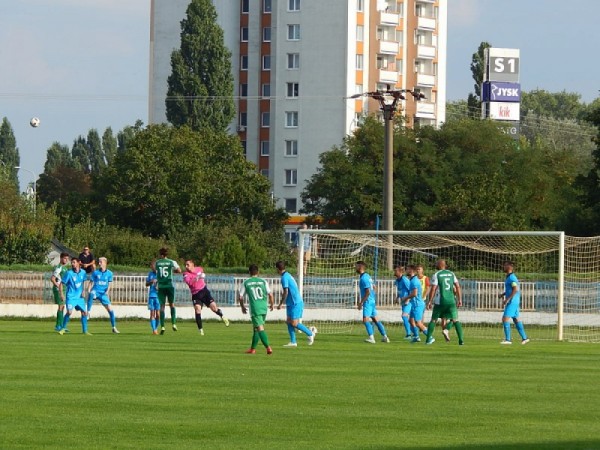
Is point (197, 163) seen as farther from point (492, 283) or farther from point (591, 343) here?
point (591, 343)

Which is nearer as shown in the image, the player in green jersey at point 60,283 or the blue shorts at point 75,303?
the blue shorts at point 75,303

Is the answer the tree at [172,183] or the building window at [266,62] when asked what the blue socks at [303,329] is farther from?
the building window at [266,62]

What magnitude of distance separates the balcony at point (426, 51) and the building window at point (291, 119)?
13580 millimetres

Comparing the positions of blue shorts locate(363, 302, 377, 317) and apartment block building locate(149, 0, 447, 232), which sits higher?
apartment block building locate(149, 0, 447, 232)

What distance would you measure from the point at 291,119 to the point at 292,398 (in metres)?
99.8

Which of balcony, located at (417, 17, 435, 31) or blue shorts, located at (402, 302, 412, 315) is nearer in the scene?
blue shorts, located at (402, 302, 412, 315)

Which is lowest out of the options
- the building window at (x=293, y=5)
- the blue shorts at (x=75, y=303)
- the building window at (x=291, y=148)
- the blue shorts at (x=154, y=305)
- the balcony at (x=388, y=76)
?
the blue shorts at (x=154, y=305)

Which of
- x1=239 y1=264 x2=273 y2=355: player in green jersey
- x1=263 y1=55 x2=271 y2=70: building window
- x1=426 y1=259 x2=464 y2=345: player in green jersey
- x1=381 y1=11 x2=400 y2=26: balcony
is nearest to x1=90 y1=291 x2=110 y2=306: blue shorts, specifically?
x1=426 y1=259 x2=464 y2=345: player in green jersey

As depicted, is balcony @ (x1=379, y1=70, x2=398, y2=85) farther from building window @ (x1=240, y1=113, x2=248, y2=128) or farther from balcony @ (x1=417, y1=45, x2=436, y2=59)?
building window @ (x1=240, y1=113, x2=248, y2=128)

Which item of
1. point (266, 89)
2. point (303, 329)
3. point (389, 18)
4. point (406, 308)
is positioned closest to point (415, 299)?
point (406, 308)

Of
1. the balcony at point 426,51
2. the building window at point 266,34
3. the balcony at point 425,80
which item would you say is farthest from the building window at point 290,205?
the balcony at point 426,51

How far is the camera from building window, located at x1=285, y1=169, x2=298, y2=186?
117 metres

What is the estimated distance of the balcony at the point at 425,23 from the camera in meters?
122

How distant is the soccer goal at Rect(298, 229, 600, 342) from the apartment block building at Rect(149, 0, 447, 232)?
2388 inches
